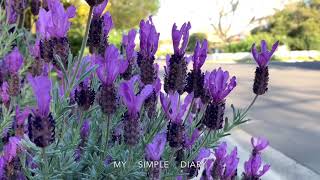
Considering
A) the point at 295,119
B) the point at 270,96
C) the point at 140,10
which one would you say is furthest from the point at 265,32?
the point at 295,119

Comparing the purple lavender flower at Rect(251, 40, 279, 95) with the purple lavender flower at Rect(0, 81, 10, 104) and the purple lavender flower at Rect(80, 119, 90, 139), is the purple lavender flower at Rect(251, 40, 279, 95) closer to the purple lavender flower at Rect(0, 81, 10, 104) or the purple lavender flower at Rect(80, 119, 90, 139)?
the purple lavender flower at Rect(80, 119, 90, 139)

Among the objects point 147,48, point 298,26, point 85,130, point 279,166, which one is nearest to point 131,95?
point 147,48

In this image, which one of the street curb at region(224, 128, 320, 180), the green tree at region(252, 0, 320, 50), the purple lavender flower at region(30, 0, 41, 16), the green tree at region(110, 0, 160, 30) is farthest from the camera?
the green tree at region(252, 0, 320, 50)

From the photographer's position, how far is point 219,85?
1286 mm

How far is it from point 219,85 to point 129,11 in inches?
1266

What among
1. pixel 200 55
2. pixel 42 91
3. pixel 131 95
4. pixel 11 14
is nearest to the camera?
pixel 42 91

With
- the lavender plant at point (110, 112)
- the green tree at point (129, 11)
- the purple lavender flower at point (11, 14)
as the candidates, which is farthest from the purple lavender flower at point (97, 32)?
the green tree at point (129, 11)

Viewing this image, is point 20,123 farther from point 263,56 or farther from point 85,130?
point 263,56

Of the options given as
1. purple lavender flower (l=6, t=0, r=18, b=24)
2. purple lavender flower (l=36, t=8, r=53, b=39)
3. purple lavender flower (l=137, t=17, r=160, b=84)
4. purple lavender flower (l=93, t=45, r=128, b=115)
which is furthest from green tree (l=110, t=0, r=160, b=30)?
purple lavender flower (l=93, t=45, r=128, b=115)

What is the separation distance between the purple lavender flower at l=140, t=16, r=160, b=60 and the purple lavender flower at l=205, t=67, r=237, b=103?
0.55 feet

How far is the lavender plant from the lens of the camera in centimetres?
109

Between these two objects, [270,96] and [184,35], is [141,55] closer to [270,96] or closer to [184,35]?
[184,35]

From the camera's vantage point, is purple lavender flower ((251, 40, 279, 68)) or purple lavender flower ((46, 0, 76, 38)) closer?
purple lavender flower ((46, 0, 76, 38))

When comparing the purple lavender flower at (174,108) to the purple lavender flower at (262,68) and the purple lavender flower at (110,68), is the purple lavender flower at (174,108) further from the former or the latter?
the purple lavender flower at (262,68)
